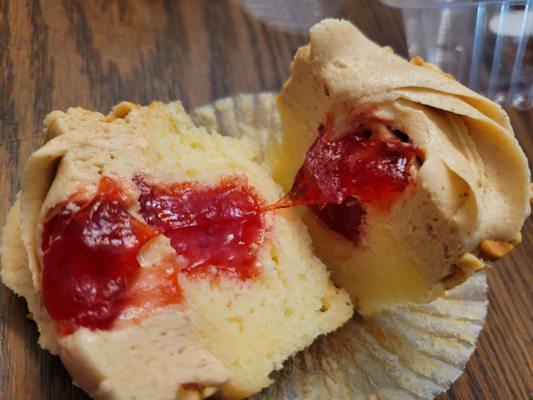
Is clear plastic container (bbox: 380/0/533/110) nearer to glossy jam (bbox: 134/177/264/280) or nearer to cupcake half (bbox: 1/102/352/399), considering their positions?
cupcake half (bbox: 1/102/352/399)

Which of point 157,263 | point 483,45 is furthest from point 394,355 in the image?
point 483,45

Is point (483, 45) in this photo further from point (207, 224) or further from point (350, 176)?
point (207, 224)

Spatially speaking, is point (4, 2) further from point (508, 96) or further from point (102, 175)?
point (508, 96)

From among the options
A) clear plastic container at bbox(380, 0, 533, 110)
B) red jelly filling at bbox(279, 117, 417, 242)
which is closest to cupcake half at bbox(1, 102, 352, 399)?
red jelly filling at bbox(279, 117, 417, 242)

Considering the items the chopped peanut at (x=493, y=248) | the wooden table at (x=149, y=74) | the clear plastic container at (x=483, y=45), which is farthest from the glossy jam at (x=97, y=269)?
the clear plastic container at (x=483, y=45)

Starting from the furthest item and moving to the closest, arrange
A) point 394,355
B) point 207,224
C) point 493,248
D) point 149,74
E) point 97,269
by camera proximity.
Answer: point 149,74
point 394,355
point 207,224
point 493,248
point 97,269
